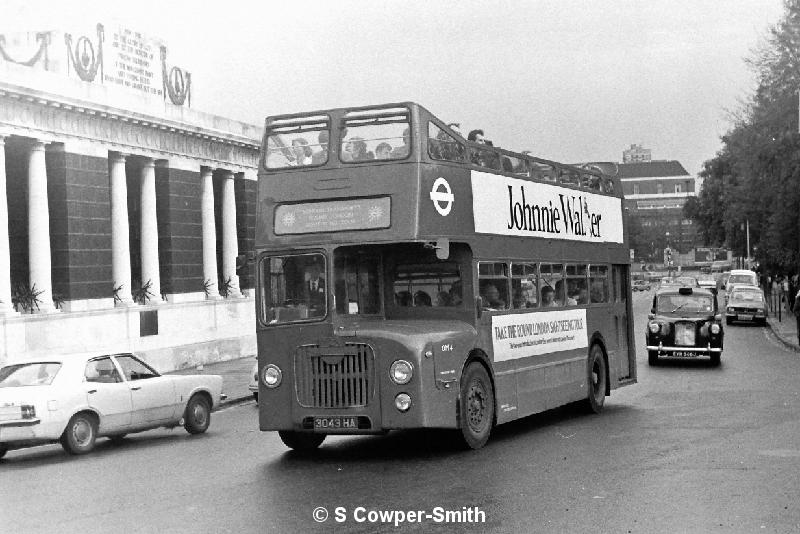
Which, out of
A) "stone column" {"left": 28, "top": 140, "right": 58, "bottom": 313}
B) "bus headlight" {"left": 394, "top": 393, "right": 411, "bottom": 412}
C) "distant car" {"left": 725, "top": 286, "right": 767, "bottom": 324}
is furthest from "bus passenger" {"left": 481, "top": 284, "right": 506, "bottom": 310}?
"distant car" {"left": 725, "top": 286, "right": 767, "bottom": 324}

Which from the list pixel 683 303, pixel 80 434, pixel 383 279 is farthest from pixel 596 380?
pixel 683 303

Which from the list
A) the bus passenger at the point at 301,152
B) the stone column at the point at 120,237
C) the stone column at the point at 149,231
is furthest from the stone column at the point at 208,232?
the bus passenger at the point at 301,152

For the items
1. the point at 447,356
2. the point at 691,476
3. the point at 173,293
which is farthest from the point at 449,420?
the point at 173,293

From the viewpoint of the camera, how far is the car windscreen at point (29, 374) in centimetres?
1644

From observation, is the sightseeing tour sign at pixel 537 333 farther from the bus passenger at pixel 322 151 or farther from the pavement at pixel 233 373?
the pavement at pixel 233 373

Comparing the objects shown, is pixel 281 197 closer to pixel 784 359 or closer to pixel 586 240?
pixel 586 240

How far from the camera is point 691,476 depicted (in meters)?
11.5

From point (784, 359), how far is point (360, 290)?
21324mm

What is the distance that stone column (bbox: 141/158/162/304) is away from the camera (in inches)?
1444

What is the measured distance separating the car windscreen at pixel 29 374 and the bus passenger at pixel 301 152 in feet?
16.4

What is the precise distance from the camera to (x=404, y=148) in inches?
539

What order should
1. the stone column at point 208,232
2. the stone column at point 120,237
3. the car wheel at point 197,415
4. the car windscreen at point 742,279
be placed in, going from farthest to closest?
1. the car windscreen at point 742,279
2. the stone column at point 208,232
3. the stone column at point 120,237
4. the car wheel at point 197,415

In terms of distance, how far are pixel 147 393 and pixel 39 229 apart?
14756 mm

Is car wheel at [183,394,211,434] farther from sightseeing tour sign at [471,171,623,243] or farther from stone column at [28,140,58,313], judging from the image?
stone column at [28,140,58,313]
